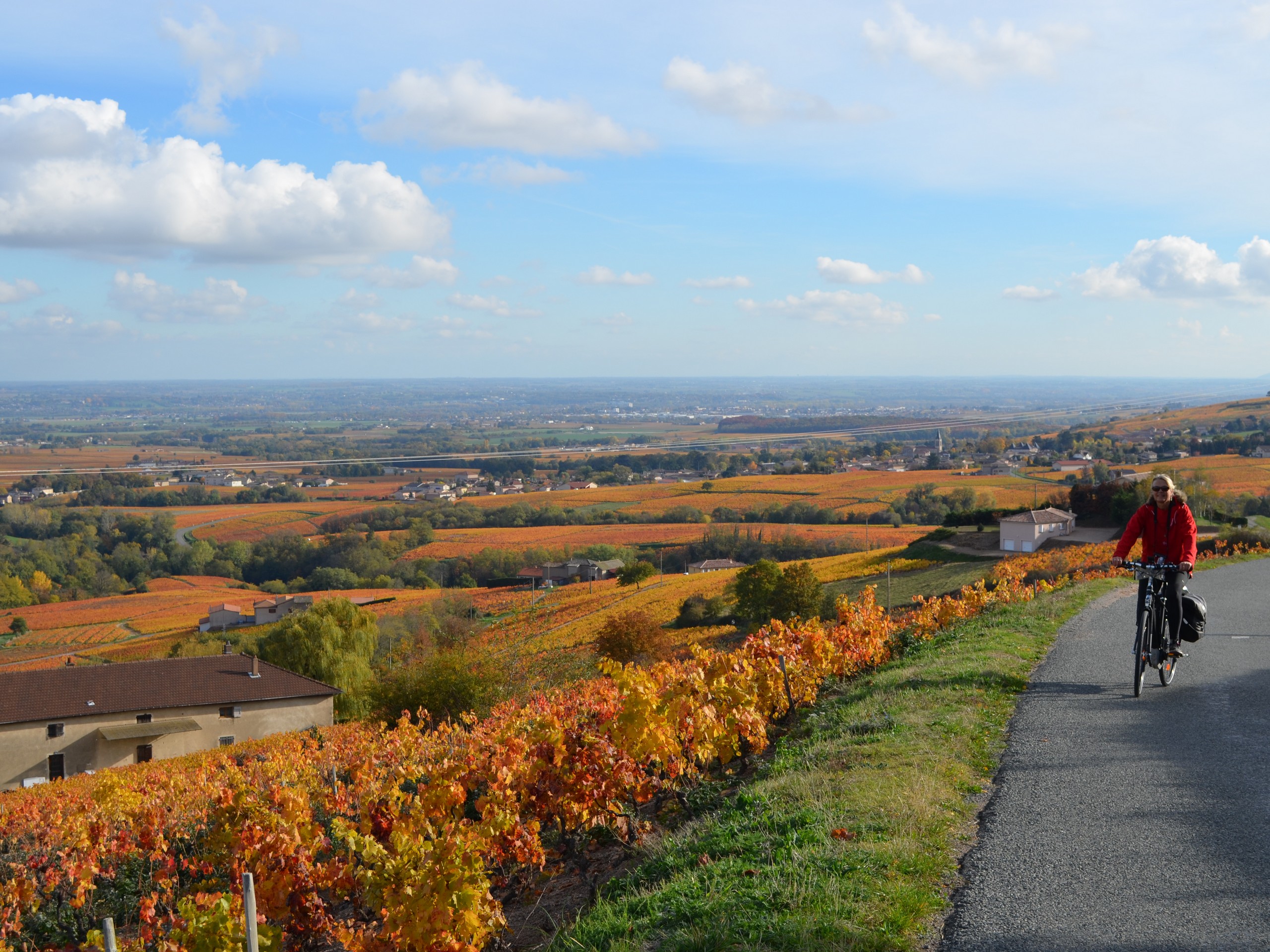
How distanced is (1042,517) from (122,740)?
125 feet

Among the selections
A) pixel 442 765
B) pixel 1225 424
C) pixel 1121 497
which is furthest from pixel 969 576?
pixel 1225 424

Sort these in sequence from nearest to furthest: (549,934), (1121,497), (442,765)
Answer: (549,934) → (442,765) → (1121,497)

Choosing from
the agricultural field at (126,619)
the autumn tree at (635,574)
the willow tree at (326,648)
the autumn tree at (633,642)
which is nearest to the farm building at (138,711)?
the willow tree at (326,648)

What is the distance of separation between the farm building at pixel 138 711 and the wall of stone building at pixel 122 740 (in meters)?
0.02

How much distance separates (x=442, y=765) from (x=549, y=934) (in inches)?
92.7

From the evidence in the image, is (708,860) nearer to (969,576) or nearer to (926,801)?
(926,801)

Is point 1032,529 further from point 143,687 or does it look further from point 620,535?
point 620,535

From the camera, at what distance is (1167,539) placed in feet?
26.1

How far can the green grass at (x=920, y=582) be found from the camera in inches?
1316

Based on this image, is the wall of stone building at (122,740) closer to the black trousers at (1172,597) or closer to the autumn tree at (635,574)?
the autumn tree at (635,574)

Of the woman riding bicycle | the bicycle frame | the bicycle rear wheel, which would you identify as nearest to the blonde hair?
the woman riding bicycle

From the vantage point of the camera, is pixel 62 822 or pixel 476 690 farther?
pixel 476 690

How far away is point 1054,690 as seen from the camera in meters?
8.32

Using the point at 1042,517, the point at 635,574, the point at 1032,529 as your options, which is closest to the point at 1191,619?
the point at 1032,529
